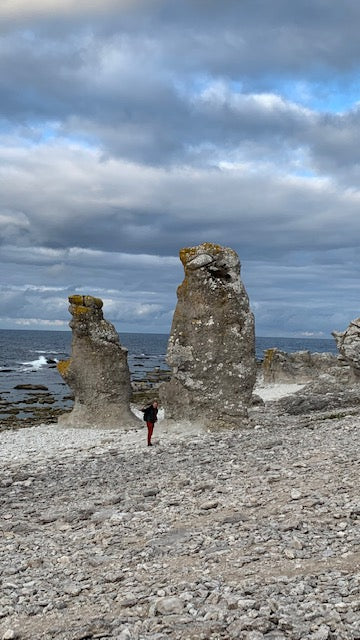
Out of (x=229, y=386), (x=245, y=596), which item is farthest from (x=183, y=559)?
(x=229, y=386)

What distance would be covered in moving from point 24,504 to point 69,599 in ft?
19.5

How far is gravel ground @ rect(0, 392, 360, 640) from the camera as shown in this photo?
6574mm

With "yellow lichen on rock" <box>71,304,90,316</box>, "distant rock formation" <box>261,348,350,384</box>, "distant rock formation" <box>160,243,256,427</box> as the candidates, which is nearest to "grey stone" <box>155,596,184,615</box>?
"distant rock formation" <box>160,243,256,427</box>

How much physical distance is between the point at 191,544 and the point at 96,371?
1638cm

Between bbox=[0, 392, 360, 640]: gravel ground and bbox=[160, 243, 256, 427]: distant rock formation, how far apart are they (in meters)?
4.21

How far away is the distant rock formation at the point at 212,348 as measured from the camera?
21.4 metres

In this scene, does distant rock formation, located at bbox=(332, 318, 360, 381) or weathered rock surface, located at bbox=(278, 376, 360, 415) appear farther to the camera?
distant rock formation, located at bbox=(332, 318, 360, 381)

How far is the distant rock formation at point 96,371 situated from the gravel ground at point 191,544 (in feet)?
25.6

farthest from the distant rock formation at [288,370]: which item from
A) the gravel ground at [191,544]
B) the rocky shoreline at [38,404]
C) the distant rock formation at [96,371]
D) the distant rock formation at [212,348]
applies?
the gravel ground at [191,544]

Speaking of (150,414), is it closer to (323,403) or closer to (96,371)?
(96,371)

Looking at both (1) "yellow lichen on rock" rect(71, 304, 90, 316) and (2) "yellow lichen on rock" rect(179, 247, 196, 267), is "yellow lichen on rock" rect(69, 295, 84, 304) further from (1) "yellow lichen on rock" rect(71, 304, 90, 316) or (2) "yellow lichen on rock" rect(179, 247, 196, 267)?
(2) "yellow lichen on rock" rect(179, 247, 196, 267)

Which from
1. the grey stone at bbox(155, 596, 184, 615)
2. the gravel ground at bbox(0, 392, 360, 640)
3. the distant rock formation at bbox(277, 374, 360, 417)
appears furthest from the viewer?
the distant rock formation at bbox(277, 374, 360, 417)

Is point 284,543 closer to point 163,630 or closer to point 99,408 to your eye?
point 163,630

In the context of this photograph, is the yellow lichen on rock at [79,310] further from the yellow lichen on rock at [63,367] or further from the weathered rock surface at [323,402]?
the weathered rock surface at [323,402]
